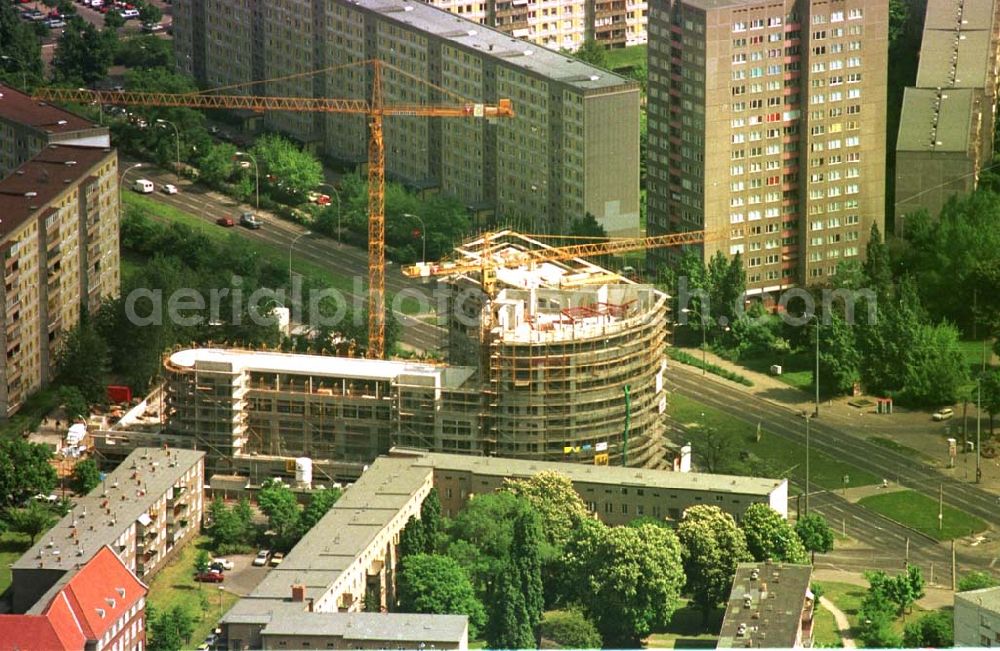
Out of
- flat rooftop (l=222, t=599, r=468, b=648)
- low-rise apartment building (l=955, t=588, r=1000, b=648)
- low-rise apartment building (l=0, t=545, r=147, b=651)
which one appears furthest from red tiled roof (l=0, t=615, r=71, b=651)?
low-rise apartment building (l=955, t=588, r=1000, b=648)

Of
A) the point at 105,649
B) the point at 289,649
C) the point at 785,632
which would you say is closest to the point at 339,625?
the point at 289,649

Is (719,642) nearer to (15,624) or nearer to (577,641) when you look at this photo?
(577,641)

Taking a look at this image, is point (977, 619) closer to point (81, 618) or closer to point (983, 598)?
point (983, 598)

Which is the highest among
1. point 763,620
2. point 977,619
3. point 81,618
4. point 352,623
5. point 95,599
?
point 352,623

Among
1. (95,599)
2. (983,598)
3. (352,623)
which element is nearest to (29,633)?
(95,599)

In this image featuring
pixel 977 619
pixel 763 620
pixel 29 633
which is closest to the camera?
pixel 29 633

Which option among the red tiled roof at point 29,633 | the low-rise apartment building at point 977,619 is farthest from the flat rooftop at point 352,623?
the low-rise apartment building at point 977,619

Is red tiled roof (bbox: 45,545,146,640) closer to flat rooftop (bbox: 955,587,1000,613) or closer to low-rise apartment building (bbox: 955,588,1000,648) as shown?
low-rise apartment building (bbox: 955,588,1000,648)
